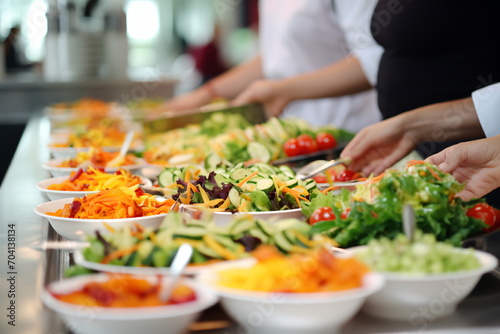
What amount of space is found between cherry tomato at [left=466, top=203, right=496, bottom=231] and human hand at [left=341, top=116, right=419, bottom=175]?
763 mm

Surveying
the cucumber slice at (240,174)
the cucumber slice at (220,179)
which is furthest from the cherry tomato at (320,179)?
the cucumber slice at (220,179)

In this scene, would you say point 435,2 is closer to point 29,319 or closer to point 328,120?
point 29,319

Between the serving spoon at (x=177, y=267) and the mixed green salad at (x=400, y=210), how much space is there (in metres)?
0.42

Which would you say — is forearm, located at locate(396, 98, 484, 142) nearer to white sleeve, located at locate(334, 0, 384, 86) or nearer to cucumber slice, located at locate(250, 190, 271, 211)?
cucumber slice, located at locate(250, 190, 271, 211)

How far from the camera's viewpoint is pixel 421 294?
46.8 inches

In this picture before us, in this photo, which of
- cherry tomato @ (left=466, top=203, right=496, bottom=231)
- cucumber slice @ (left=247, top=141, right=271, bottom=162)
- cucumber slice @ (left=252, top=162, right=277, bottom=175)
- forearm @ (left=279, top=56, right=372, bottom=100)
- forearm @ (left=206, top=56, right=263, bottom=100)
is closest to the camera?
cherry tomato @ (left=466, top=203, right=496, bottom=231)

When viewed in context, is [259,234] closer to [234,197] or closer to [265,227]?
[265,227]

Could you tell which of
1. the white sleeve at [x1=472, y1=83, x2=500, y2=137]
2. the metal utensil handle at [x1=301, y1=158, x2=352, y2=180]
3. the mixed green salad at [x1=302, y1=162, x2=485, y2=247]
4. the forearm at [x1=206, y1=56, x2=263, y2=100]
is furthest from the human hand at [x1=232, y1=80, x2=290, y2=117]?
the mixed green salad at [x1=302, y1=162, x2=485, y2=247]

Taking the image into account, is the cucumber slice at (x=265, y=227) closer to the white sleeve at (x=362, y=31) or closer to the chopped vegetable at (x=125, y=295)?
the chopped vegetable at (x=125, y=295)

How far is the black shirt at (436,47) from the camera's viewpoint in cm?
257

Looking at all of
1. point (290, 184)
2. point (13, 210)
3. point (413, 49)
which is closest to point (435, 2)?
point (413, 49)

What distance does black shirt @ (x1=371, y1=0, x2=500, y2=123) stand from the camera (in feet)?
8.43

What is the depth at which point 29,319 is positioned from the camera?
3.94 feet

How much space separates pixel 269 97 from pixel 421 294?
286 centimetres
